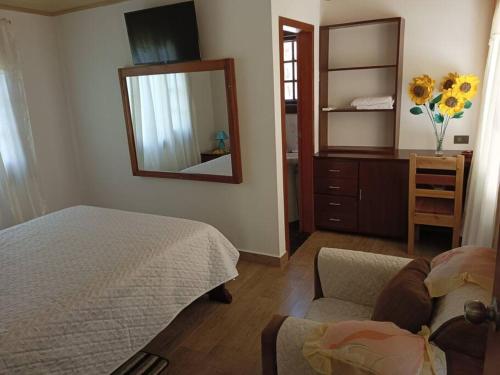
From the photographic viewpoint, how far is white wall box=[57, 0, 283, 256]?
2848mm

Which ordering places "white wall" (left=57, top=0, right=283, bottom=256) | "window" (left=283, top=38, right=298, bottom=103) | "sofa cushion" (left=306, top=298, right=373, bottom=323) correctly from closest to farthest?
1. "sofa cushion" (left=306, top=298, right=373, bottom=323)
2. "white wall" (left=57, top=0, right=283, bottom=256)
3. "window" (left=283, top=38, right=298, bottom=103)

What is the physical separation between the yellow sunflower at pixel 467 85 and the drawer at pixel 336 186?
114cm

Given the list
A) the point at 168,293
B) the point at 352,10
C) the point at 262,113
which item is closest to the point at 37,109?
the point at 262,113

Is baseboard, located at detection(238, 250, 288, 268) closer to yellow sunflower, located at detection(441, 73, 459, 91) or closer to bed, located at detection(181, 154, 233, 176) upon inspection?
bed, located at detection(181, 154, 233, 176)

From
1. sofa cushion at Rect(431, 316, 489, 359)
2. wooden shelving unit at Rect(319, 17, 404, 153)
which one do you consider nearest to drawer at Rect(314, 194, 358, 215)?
wooden shelving unit at Rect(319, 17, 404, 153)

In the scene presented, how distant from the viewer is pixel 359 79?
3764 millimetres

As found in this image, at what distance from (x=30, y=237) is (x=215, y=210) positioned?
4.81 feet

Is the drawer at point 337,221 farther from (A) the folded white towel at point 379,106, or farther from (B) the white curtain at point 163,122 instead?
(B) the white curtain at point 163,122

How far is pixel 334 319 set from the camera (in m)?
1.75

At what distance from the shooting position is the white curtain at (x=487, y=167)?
2.63 meters

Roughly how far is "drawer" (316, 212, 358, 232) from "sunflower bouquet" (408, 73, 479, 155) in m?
0.99

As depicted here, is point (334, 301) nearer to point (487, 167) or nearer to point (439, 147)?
point (487, 167)

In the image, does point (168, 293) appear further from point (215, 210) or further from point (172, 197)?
point (172, 197)

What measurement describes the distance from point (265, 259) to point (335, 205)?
98 centimetres
